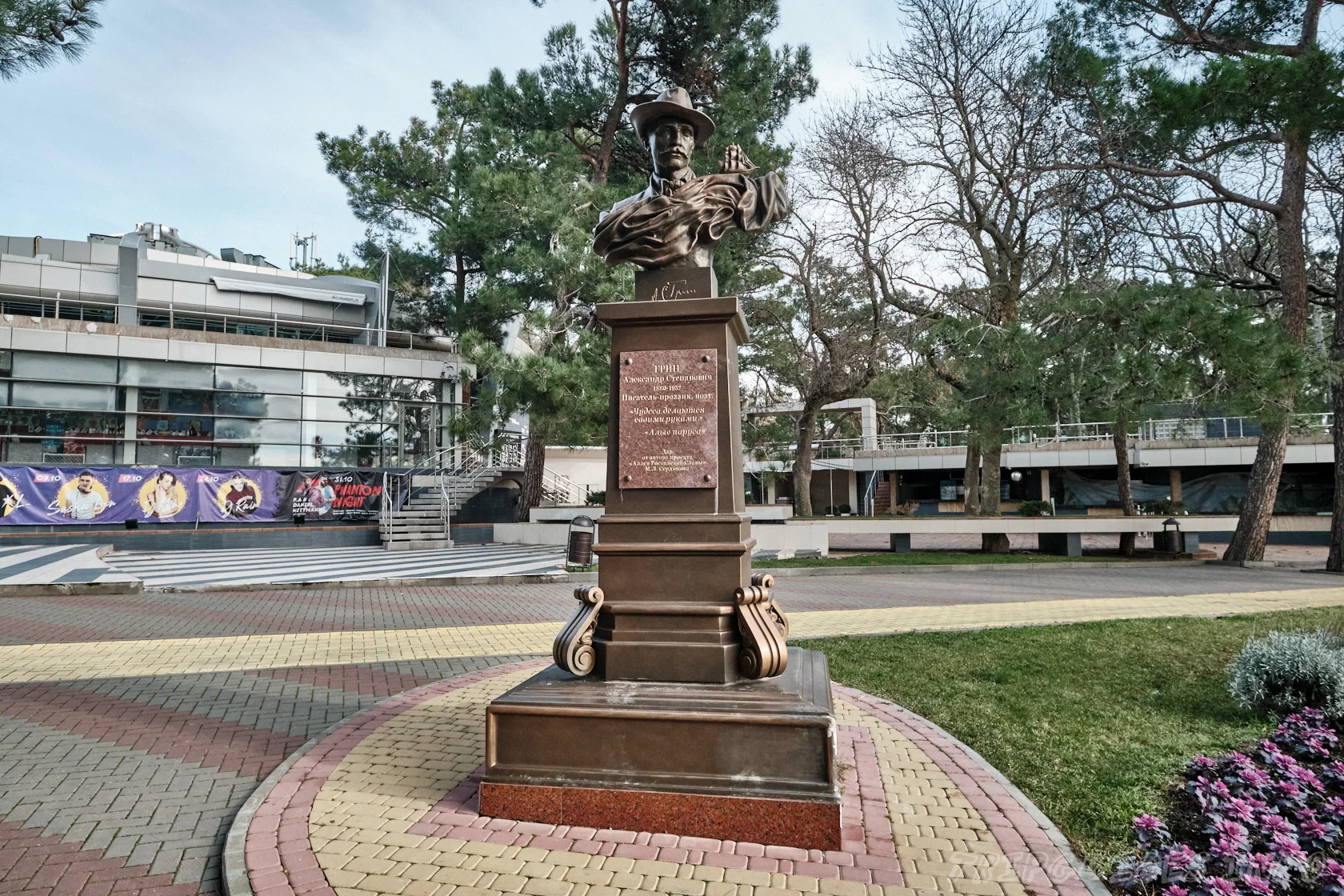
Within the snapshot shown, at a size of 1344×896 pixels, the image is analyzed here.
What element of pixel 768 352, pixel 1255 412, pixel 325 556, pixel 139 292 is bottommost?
pixel 325 556

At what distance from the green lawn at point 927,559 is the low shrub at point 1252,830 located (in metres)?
10.7

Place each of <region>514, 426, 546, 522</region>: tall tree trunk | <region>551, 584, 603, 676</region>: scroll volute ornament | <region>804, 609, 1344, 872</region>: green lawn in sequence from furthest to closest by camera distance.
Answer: <region>514, 426, 546, 522</region>: tall tree trunk < <region>551, 584, 603, 676</region>: scroll volute ornament < <region>804, 609, 1344, 872</region>: green lawn

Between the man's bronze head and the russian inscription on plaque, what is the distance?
1241 mm

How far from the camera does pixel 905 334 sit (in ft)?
67.7

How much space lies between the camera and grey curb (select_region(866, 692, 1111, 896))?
3113 millimetres

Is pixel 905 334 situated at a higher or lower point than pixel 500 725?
higher

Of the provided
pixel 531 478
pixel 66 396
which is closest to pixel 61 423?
pixel 66 396

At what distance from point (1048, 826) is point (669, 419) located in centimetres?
272

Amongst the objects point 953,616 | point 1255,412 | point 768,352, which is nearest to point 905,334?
point 768,352

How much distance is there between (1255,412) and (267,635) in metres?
15.3

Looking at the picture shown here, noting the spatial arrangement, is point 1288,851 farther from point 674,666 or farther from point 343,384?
point 343,384

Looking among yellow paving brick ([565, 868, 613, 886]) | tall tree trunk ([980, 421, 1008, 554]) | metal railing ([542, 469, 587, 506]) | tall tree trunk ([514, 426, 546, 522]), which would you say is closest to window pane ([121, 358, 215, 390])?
tall tree trunk ([514, 426, 546, 522])

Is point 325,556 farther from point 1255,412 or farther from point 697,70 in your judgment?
point 1255,412

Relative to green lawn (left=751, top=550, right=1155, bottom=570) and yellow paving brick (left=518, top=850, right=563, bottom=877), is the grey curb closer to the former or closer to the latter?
yellow paving brick (left=518, top=850, right=563, bottom=877)
